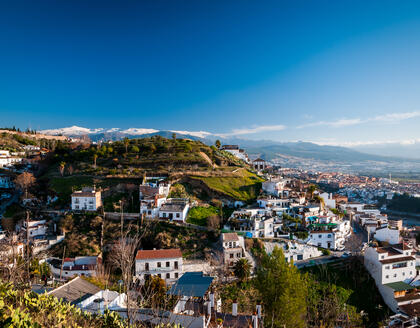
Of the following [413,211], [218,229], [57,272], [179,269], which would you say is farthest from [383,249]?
[413,211]

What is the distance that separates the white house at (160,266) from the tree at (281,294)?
10.1 metres

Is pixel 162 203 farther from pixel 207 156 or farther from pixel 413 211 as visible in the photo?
pixel 413 211

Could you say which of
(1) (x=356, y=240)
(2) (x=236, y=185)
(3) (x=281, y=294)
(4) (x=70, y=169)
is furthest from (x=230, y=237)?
(4) (x=70, y=169)

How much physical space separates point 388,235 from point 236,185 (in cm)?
1913

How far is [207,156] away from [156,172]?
12.9 metres

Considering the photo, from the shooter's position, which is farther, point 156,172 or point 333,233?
point 156,172

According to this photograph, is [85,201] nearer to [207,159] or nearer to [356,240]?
[207,159]

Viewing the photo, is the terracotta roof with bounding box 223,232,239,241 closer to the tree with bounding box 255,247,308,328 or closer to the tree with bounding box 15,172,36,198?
the tree with bounding box 255,247,308,328

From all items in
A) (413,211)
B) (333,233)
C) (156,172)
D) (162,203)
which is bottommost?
(413,211)

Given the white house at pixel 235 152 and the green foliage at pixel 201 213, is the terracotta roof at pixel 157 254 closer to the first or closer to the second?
the green foliage at pixel 201 213

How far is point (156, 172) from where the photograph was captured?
39281 mm

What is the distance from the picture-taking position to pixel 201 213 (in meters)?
31.2

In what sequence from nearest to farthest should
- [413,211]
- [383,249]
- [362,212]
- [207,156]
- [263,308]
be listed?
1. [263,308]
2. [383,249]
3. [362,212]
4. [207,156]
5. [413,211]

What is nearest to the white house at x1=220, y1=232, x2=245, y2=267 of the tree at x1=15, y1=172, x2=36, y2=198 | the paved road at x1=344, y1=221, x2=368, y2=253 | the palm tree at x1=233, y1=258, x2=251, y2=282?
the palm tree at x1=233, y1=258, x2=251, y2=282
